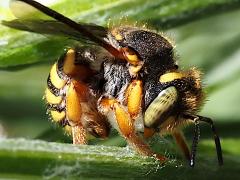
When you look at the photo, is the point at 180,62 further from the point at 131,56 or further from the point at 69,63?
the point at 69,63

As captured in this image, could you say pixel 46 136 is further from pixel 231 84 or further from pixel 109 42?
pixel 231 84

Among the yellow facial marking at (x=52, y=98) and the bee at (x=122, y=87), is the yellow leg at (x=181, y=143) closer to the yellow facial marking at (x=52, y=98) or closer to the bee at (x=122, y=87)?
the bee at (x=122, y=87)

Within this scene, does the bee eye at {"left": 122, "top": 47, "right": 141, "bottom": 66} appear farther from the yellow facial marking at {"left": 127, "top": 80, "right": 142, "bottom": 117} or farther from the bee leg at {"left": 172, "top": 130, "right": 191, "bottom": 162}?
the bee leg at {"left": 172, "top": 130, "right": 191, "bottom": 162}

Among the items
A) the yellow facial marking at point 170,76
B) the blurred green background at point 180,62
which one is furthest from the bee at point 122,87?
the blurred green background at point 180,62

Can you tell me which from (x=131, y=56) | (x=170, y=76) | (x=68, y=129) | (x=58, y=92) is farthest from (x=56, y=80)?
(x=170, y=76)

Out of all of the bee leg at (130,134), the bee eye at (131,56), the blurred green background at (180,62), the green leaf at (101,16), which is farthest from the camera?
the blurred green background at (180,62)

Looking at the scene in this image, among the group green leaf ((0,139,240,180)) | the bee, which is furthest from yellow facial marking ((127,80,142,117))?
green leaf ((0,139,240,180))
